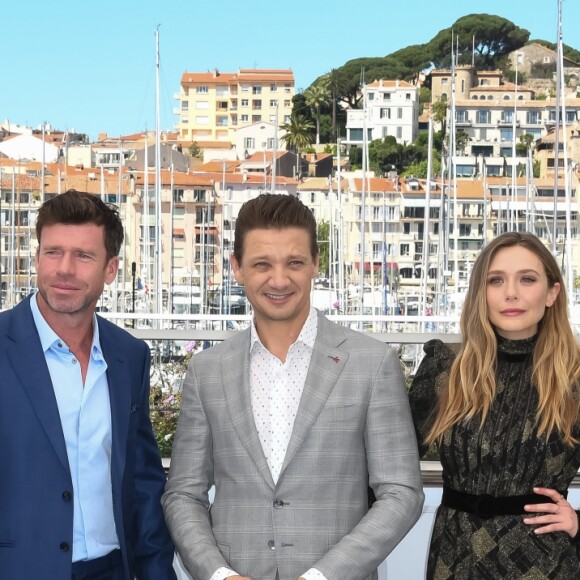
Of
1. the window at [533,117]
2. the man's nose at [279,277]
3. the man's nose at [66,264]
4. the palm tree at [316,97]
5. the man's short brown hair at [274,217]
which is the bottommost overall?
the man's nose at [279,277]

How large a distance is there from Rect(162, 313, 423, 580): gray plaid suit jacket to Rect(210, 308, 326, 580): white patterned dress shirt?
0.03 metres

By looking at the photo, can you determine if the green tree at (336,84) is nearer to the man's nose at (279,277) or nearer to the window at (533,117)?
the window at (533,117)

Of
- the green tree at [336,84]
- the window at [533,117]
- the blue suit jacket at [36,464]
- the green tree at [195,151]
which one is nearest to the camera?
the blue suit jacket at [36,464]

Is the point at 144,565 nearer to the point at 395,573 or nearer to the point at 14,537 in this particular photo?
the point at 14,537

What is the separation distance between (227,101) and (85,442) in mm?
98187

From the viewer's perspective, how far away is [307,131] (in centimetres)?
8281

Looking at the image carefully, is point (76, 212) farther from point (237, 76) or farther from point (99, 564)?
point (237, 76)

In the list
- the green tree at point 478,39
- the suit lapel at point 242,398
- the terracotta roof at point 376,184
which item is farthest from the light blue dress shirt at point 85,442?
the green tree at point 478,39

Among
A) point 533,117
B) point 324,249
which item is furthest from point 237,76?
point 324,249

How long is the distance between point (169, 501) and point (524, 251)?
32.8 inches

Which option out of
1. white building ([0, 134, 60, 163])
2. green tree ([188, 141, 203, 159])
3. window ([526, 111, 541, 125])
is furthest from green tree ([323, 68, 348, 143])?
white building ([0, 134, 60, 163])

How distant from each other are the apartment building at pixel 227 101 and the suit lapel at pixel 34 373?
93.0 m

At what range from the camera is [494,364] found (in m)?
2.12

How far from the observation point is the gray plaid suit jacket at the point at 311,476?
199 centimetres
